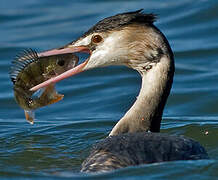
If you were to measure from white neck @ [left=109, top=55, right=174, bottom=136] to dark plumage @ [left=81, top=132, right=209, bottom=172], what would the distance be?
2.09ft

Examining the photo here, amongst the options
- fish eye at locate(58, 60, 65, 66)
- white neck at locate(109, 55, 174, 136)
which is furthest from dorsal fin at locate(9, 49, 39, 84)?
white neck at locate(109, 55, 174, 136)

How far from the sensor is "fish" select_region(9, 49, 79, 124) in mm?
8398

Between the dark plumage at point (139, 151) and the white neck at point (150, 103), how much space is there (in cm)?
64

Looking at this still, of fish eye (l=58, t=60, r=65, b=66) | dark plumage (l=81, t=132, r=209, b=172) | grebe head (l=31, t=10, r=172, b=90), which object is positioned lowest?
dark plumage (l=81, t=132, r=209, b=172)

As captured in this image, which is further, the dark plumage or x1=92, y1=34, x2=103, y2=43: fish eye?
x1=92, y1=34, x2=103, y2=43: fish eye

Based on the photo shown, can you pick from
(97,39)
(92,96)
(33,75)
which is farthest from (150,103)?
(92,96)

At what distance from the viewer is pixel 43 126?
10.2 metres

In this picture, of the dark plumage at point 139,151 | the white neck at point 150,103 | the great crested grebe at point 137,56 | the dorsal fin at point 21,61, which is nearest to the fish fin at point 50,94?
the great crested grebe at point 137,56

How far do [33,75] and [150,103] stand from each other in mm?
1242

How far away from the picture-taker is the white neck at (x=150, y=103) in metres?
8.19

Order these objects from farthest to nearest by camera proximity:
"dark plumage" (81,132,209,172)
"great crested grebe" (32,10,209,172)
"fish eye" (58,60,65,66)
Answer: "fish eye" (58,60,65,66)
"great crested grebe" (32,10,209,172)
"dark plumage" (81,132,209,172)

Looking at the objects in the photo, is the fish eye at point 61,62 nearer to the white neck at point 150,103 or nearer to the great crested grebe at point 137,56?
the great crested grebe at point 137,56

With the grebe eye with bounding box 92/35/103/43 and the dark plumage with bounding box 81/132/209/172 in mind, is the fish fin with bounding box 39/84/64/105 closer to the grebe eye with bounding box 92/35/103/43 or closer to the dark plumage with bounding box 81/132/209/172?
the grebe eye with bounding box 92/35/103/43

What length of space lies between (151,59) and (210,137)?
1397mm
